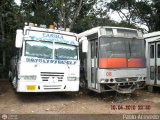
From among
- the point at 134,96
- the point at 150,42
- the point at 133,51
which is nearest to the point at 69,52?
the point at 133,51

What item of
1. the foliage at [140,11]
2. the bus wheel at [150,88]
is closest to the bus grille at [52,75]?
the bus wheel at [150,88]

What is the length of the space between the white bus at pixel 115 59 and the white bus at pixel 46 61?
83 centimetres

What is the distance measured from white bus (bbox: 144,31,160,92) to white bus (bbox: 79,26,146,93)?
1.72 meters

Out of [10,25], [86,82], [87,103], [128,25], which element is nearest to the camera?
[87,103]

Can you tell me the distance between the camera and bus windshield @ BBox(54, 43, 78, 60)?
11.9 m

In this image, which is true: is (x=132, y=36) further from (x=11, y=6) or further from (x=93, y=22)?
(x=11, y=6)

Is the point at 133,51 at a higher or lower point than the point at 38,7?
lower

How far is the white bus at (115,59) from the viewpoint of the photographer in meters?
11.6

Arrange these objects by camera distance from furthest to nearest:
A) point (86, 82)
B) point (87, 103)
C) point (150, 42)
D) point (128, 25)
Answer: point (128, 25) < point (150, 42) < point (86, 82) < point (87, 103)

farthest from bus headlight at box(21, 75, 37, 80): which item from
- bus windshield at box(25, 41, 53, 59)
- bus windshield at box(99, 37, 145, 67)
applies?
bus windshield at box(99, 37, 145, 67)

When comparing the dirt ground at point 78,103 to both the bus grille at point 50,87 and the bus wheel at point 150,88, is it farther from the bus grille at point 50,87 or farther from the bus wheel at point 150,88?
the bus grille at point 50,87

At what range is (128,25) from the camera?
2972 centimetres

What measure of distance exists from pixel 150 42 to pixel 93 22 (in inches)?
364

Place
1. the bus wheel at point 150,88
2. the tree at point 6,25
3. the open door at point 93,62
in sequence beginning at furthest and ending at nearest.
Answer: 1. the tree at point 6,25
2. the bus wheel at point 150,88
3. the open door at point 93,62
